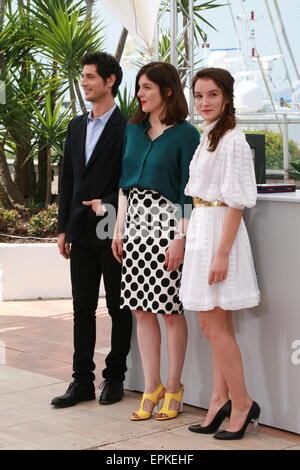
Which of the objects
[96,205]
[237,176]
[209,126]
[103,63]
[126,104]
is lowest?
[96,205]

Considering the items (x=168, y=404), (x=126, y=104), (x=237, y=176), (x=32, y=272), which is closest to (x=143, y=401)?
(x=168, y=404)

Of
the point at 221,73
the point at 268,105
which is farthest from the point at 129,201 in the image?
the point at 268,105

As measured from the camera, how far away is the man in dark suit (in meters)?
3.87

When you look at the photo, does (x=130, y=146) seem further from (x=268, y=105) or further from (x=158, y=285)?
(x=268, y=105)

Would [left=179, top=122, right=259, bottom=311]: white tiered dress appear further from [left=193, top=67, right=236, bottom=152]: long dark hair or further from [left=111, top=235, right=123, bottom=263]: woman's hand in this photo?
[left=111, top=235, right=123, bottom=263]: woman's hand

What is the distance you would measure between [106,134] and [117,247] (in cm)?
54

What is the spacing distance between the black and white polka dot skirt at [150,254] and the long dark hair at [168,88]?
0.33 metres

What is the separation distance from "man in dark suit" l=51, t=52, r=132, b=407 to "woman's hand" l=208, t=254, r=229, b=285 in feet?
2.46

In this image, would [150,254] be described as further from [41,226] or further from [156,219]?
[41,226]

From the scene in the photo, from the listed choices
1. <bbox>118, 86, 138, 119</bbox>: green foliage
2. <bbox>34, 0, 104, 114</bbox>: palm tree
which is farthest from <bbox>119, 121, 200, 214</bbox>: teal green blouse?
<bbox>34, 0, 104, 114</bbox>: palm tree

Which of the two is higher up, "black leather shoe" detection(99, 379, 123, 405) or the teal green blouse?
the teal green blouse

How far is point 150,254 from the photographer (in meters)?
3.62
